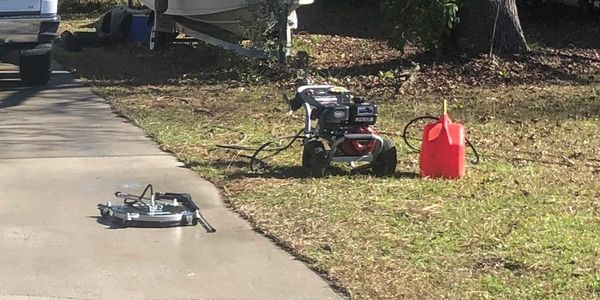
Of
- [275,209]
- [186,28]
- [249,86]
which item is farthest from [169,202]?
[186,28]

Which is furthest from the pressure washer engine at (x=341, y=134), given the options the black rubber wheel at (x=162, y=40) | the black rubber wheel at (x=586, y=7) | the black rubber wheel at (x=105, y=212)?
the black rubber wheel at (x=586, y=7)

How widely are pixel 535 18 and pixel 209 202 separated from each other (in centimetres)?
1266

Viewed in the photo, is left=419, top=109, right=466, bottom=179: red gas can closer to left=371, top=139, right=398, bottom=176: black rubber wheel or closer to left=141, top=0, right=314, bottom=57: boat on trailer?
left=371, top=139, right=398, bottom=176: black rubber wheel

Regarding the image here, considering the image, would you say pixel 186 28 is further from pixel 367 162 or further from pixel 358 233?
pixel 358 233

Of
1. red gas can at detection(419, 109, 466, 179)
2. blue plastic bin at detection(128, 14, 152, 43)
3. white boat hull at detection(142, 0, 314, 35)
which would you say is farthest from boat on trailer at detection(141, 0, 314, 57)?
red gas can at detection(419, 109, 466, 179)

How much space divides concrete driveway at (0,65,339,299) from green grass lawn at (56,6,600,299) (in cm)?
22

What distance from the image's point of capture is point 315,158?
23.4ft

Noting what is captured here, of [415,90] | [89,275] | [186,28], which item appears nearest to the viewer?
[89,275]

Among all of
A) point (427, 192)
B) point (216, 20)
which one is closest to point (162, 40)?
point (216, 20)

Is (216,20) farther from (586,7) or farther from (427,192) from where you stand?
(427,192)

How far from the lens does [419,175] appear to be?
734 cm

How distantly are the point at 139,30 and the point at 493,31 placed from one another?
255 inches

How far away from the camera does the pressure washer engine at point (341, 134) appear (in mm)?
6988

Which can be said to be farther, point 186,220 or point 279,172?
point 279,172
